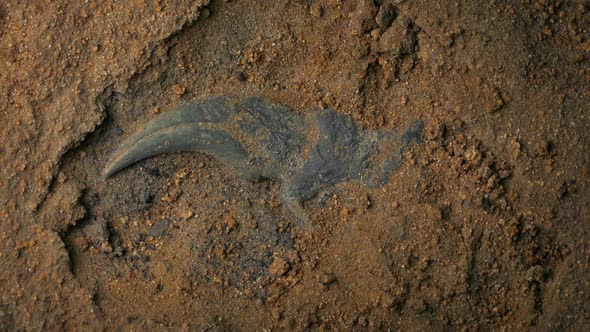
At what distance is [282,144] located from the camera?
233 cm

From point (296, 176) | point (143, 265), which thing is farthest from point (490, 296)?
point (143, 265)

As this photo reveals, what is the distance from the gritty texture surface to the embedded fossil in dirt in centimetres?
4

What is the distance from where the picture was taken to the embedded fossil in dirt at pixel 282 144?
2312 millimetres

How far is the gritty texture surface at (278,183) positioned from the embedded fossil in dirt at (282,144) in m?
0.04

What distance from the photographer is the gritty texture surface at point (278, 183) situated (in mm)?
2264

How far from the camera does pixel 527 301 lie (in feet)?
7.47

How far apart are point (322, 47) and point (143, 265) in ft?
2.84

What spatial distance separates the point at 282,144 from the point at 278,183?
122mm

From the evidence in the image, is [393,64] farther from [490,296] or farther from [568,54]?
[490,296]

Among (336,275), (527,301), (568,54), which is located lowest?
(527,301)

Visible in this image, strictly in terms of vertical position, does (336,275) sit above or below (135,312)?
below

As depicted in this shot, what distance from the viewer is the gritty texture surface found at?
2.26m

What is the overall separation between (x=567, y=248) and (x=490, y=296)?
10.5 inches

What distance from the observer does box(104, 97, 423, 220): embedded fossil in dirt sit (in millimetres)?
2312
